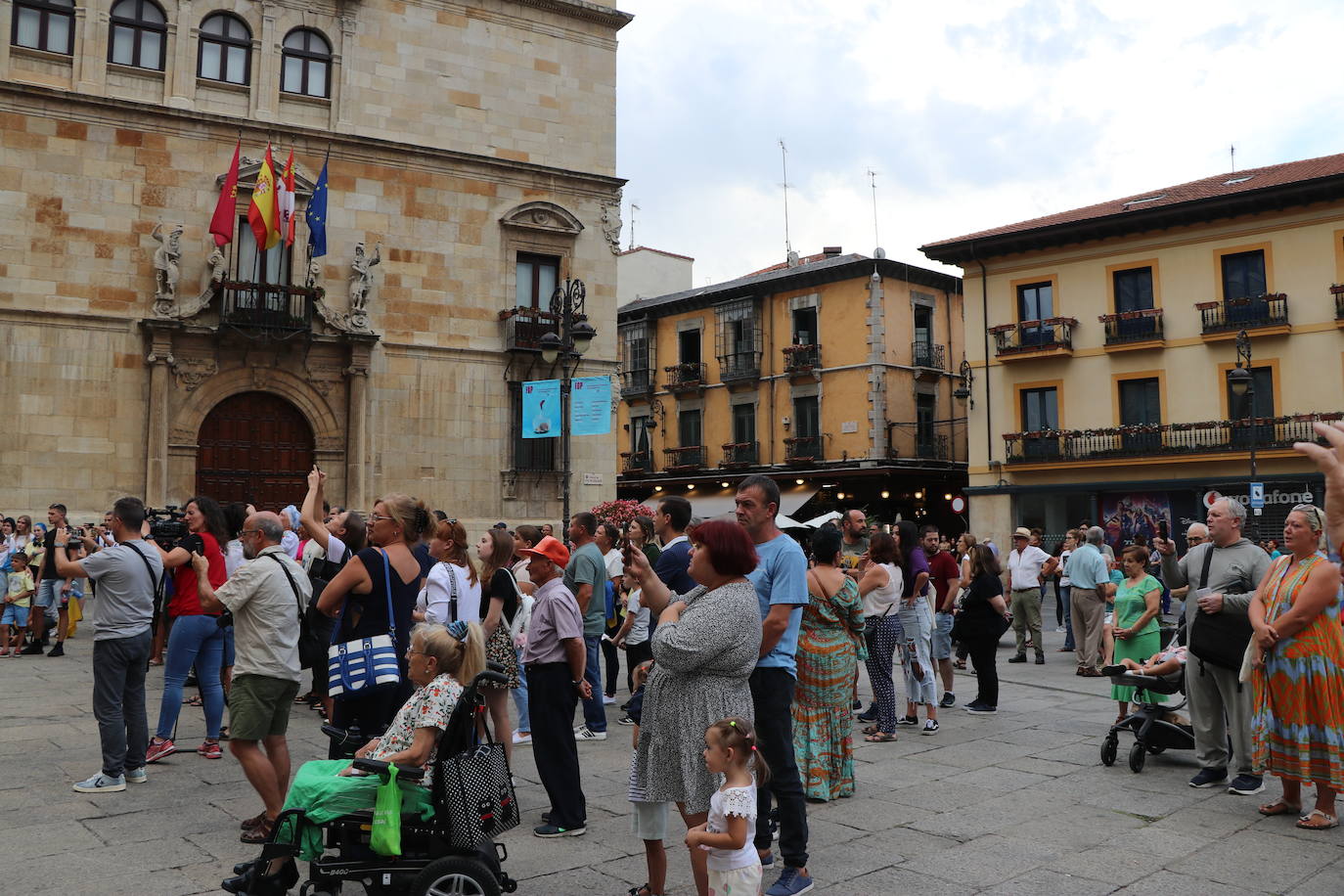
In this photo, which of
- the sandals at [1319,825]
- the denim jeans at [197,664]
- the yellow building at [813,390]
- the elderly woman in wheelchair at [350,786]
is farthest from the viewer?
the yellow building at [813,390]

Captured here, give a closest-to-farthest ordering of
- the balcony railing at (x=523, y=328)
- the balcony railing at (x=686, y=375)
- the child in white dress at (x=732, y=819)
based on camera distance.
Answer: the child in white dress at (x=732, y=819) < the balcony railing at (x=523, y=328) < the balcony railing at (x=686, y=375)

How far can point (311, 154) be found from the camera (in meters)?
20.4

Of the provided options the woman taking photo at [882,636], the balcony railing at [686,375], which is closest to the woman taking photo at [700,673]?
the woman taking photo at [882,636]

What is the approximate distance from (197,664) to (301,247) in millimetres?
14356

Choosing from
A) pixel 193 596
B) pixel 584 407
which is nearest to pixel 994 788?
pixel 193 596

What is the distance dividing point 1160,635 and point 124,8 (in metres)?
20.4

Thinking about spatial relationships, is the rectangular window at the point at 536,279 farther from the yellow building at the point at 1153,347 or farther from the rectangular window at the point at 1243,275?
the rectangular window at the point at 1243,275

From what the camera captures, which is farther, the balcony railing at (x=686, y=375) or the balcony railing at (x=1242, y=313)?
the balcony railing at (x=686, y=375)

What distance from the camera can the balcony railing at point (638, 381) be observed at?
40156mm

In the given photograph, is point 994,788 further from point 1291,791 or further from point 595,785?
point 595,785

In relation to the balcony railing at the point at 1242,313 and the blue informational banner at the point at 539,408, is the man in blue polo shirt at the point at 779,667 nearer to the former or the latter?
the blue informational banner at the point at 539,408

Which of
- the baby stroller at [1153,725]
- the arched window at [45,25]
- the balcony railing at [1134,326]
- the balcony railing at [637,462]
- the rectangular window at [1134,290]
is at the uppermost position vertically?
the arched window at [45,25]

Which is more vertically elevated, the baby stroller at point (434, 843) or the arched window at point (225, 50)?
the arched window at point (225, 50)

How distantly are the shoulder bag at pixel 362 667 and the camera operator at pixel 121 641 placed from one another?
2.03 meters
